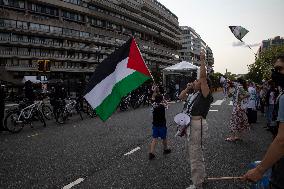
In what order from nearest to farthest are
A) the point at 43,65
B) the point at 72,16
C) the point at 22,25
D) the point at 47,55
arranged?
the point at 43,65 → the point at 22,25 → the point at 47,55 → the point at 72,16

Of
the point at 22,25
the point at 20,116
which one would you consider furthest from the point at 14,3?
the point at 20,116

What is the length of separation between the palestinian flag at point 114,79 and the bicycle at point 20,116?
8545 mm

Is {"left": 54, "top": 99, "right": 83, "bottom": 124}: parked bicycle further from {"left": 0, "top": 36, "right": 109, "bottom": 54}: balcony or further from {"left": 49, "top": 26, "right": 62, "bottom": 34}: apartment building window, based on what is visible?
{"left": 49, "top": 26, "right": 62, "bottom": 34}: apartment building window

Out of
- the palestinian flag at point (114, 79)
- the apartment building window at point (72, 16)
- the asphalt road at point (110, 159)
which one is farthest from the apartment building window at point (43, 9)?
the palestinian flag at point (114, 79)

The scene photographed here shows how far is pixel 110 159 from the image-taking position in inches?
315

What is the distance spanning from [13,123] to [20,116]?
1.40 ft

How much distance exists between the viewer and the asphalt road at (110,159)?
6215mm

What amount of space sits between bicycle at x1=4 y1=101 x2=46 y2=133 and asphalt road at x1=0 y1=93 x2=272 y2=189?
712 mm

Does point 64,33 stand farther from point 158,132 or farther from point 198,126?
point 198,126

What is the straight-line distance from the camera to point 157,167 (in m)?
7.14

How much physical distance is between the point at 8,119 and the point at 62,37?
55861 mm

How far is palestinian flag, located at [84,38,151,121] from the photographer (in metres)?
5.68

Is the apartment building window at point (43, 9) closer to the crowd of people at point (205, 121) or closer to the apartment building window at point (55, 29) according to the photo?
the apartment building window at point (55, 29)

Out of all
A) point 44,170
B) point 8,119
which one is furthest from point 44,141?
point 44,170
